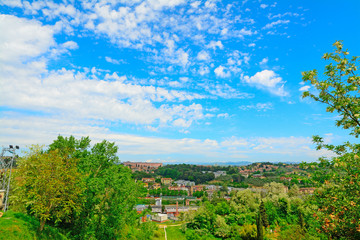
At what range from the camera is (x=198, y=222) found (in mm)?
33188

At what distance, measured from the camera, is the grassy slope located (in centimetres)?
1083

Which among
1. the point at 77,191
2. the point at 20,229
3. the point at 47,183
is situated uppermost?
the point at 47,183

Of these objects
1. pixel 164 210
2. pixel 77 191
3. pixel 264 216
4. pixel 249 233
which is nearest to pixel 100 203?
pixel 77 191

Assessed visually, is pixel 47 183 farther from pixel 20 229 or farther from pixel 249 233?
pixel 249 233

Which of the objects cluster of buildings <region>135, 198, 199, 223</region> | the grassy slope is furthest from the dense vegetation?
cluster of buildings <region>135, 198, 199, 223</region>

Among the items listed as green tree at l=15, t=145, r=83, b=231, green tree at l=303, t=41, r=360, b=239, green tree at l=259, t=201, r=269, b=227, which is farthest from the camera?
green tree at l=259, t=201, r=269, b=227

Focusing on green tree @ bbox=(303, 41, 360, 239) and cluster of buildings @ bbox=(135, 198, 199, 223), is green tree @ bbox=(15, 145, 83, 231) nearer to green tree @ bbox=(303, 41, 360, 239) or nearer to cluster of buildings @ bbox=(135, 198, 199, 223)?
green tree @ bbox=(303, 41, 360, 239)

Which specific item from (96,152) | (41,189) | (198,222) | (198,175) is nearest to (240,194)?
(198,222)

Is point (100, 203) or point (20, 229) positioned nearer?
point (20, 229)

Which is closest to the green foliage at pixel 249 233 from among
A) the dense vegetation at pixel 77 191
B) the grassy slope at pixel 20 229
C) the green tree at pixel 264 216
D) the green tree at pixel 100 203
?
the green tree at pixel 264 216

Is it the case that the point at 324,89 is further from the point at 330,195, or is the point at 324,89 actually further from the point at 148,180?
the point at 148,180

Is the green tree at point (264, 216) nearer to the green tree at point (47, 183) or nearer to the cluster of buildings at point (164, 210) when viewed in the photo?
the cluster of buildings at point (164, 210)

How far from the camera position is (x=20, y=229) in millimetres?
11492

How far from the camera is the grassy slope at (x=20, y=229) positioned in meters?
10.8
